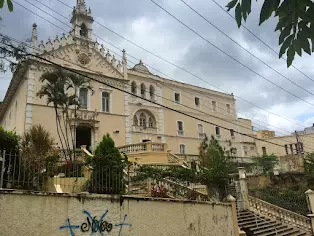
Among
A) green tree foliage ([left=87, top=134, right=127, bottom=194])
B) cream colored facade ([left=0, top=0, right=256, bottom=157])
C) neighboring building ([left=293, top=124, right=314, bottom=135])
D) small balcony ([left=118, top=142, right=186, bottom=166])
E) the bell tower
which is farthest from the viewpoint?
neighboring building ([left=293, top=124, right=314, bottom=135])

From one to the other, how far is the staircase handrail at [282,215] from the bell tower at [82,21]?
21.0 metres

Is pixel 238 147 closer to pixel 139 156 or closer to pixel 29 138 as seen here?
pixel 139 156

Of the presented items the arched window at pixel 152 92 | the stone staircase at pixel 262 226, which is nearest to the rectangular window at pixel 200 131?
the arched window at pixel 152 92

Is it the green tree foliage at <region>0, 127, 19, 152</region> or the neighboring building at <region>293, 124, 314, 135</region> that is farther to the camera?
the neighboring building at <region>293, 124, 314, 135</region>

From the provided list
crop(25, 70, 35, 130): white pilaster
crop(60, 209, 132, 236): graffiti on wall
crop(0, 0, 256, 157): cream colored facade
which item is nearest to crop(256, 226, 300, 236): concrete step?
crop(60, 209, 132, 236): graffiti on wall

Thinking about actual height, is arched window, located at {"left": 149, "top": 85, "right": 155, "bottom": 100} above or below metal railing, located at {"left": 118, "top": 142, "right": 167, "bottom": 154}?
above

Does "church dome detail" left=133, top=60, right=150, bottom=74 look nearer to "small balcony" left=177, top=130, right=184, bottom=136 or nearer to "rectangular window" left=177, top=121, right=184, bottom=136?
"rectangular window" left=177, top=121, right=184, bottom=136

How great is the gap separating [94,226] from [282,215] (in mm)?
12730

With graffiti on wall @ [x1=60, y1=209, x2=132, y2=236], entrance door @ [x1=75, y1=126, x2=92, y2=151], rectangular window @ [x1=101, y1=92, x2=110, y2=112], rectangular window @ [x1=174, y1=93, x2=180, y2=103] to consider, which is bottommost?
graffiti on wall @ [x1=60, y1=209, x2=132, y2=236]

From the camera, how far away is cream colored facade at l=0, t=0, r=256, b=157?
2519 cm

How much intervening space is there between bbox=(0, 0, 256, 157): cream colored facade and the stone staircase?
1452 cm

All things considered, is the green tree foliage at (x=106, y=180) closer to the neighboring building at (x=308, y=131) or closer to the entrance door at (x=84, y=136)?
the entrance door at (x=84, y=136)

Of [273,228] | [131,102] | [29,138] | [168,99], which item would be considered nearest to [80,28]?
[131,102]

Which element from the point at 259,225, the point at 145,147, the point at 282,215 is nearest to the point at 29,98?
the point at 145,147
